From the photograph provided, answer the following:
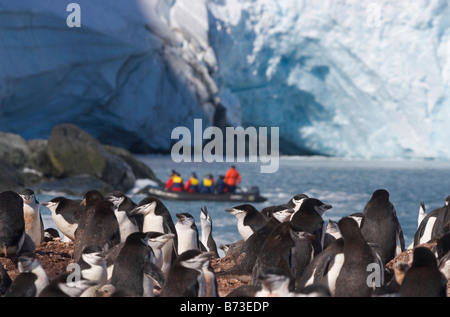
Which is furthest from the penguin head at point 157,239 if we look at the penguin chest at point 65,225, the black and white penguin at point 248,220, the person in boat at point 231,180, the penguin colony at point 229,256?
the person in boat at point 231,180

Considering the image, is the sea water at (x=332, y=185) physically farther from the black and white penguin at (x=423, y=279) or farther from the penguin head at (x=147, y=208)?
the black and white penguin at (x=423, y=279)

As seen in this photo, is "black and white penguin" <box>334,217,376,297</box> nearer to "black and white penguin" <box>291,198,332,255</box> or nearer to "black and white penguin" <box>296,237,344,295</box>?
"black and white penguin" <box>296,237,344,295</box>

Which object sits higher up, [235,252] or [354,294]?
[354,294]

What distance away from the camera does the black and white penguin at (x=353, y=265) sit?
156 inches

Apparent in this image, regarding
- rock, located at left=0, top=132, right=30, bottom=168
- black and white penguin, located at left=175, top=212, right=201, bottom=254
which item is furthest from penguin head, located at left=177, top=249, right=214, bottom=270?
rock, located at left=0, top=132, right=30, bottom=168

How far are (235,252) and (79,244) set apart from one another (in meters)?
1.43

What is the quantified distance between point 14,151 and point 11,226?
14219 mm

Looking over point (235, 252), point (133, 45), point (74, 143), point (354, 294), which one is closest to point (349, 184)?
point (133, 45)

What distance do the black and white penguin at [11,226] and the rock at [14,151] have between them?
1376 centimetres

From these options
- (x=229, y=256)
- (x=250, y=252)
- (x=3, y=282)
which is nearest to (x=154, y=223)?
(x=229, y=256)

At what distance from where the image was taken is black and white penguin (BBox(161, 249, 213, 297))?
358 centimetres
